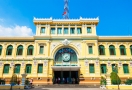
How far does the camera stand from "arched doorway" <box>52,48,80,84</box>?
30328 mm

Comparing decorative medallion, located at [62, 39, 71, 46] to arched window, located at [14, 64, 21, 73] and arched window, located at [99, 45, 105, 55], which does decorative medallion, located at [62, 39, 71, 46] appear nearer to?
arched window, located at [99, 45, 105, 55]

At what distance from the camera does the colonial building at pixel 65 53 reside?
97.3 feet

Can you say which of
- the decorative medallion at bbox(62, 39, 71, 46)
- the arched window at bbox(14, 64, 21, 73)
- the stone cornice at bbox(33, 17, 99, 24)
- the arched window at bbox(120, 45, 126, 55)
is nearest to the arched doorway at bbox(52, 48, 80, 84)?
the decorative medallion at bbox(62, 39, 71, 46)

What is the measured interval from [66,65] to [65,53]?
9.34 feet

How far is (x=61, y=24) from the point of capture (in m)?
32.6

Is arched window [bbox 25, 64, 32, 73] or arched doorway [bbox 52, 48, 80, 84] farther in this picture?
arched window [bbox 25, 64, 32, 73]

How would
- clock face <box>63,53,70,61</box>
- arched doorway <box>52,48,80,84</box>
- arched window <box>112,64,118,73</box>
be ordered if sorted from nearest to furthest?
1. arched window <box>112,64,118,73</box>
2. arched doorway <box>52,48,80,84</box>
3. clock face <box>63,53,70,61</box>

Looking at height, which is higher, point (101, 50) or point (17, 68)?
point (101, 50)

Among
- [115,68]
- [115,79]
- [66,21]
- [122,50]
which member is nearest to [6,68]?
[66,21]

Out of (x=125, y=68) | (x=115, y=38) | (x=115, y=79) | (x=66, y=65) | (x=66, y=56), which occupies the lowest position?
(x=115, y=79)

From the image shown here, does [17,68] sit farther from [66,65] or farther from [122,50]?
[122,50]

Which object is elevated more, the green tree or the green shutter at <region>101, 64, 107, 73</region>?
the green shutter at <region>101, 64, 107, 73</region>

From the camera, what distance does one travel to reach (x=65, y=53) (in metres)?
31.5

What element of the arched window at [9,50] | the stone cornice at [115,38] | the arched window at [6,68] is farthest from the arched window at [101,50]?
the arched window at [6,68]
